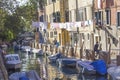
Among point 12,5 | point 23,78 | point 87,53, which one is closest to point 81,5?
point 12,5

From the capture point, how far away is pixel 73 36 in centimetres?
5588

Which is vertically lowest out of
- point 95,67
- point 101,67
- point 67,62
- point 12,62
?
point 67,62

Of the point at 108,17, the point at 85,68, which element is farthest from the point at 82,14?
the point at 85,68

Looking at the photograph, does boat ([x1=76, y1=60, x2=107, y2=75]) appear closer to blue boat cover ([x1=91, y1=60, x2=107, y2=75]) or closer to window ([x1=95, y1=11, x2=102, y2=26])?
blue boat cover ([x1=91, y1=60, x2=107, y2=75])

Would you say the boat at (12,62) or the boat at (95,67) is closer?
the boat at (95,67)

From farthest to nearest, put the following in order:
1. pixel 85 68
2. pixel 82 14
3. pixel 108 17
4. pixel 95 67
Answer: pixel 82 14 → pixel 108 17 → pixel 85 68 → pixel 95 67

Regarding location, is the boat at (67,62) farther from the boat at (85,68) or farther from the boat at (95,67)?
the boat at (95,67)

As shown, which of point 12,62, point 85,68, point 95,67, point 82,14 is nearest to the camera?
point 95,67

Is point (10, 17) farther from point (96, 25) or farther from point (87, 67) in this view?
point (87, 67)

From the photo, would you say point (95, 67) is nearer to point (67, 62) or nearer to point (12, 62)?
point (67, 62)

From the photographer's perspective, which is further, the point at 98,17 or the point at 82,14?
the point at 82,14

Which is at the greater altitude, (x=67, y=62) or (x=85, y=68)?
(x=85, y=68)

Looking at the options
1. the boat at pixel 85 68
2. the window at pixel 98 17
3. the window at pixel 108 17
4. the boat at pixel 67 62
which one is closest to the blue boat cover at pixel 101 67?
the boat at pixel 85 68

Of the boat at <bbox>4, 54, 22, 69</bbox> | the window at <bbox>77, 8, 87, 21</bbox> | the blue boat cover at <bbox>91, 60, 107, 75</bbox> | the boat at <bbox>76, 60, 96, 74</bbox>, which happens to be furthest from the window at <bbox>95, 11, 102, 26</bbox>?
the blue boat cover at <bbox>91, 60, 107, 75</bbox>
